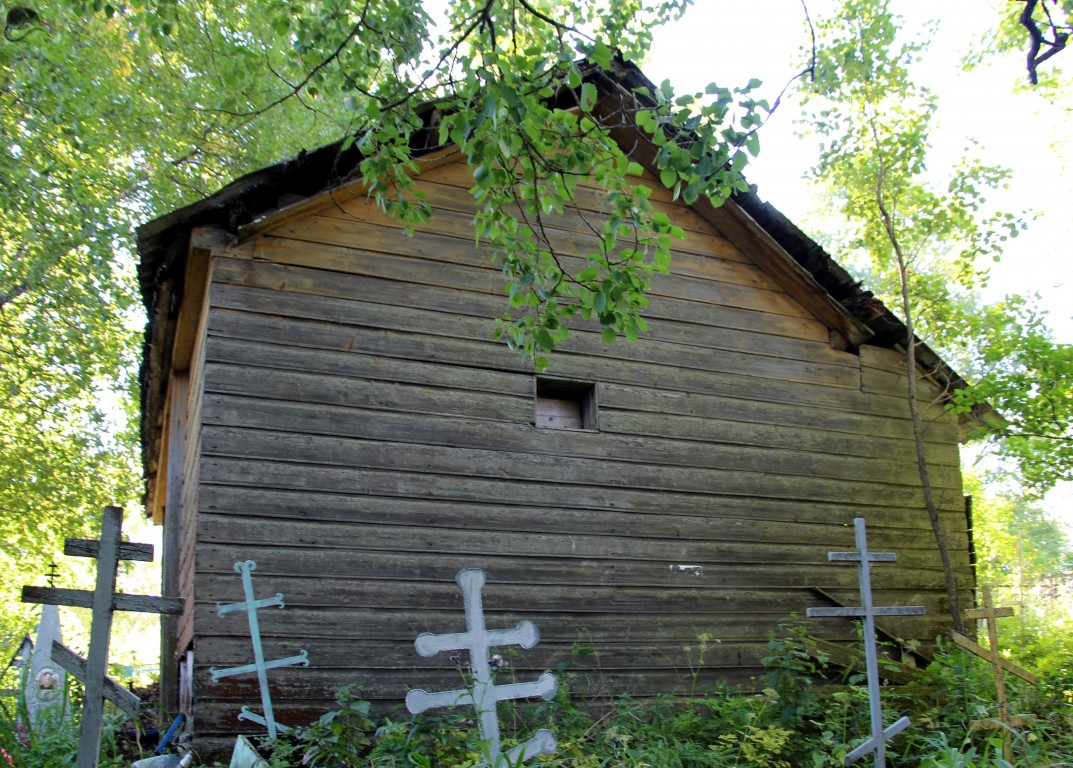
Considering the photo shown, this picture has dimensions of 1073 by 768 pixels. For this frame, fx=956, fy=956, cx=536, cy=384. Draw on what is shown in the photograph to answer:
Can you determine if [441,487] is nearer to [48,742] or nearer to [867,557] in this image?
[48,742]

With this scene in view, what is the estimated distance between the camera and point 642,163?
10539 mm

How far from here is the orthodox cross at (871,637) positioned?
23.5 ft

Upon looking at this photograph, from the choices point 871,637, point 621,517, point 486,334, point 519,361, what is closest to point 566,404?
point 519,361

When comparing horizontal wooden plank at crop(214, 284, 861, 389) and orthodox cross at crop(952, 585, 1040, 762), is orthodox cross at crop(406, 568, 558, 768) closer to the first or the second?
horizontal wooden plank at crop(214, 284, 861, 389)

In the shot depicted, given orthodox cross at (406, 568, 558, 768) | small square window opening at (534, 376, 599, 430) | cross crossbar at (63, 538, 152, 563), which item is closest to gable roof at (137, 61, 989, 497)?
small square window opening at (534, 376, 599, 430)

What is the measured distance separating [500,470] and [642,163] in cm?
412

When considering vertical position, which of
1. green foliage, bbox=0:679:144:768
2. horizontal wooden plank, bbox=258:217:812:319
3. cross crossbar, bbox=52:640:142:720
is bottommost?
green foliage, bbox=0:679:144:768

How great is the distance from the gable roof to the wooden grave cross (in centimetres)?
313

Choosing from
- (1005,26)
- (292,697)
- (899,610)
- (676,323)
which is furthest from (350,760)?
(1005,26)

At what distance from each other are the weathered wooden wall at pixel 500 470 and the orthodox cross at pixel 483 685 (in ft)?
6.40

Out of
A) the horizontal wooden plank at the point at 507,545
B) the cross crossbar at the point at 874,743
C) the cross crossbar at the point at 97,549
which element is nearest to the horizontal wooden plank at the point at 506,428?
the horizontal wooden plank at the point at 507,545

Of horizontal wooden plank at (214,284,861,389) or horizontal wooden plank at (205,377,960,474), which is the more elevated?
horizontal wooden plank at (214,284,861,389)

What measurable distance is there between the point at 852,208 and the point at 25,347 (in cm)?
1427

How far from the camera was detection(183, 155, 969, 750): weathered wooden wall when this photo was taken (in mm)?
7504
